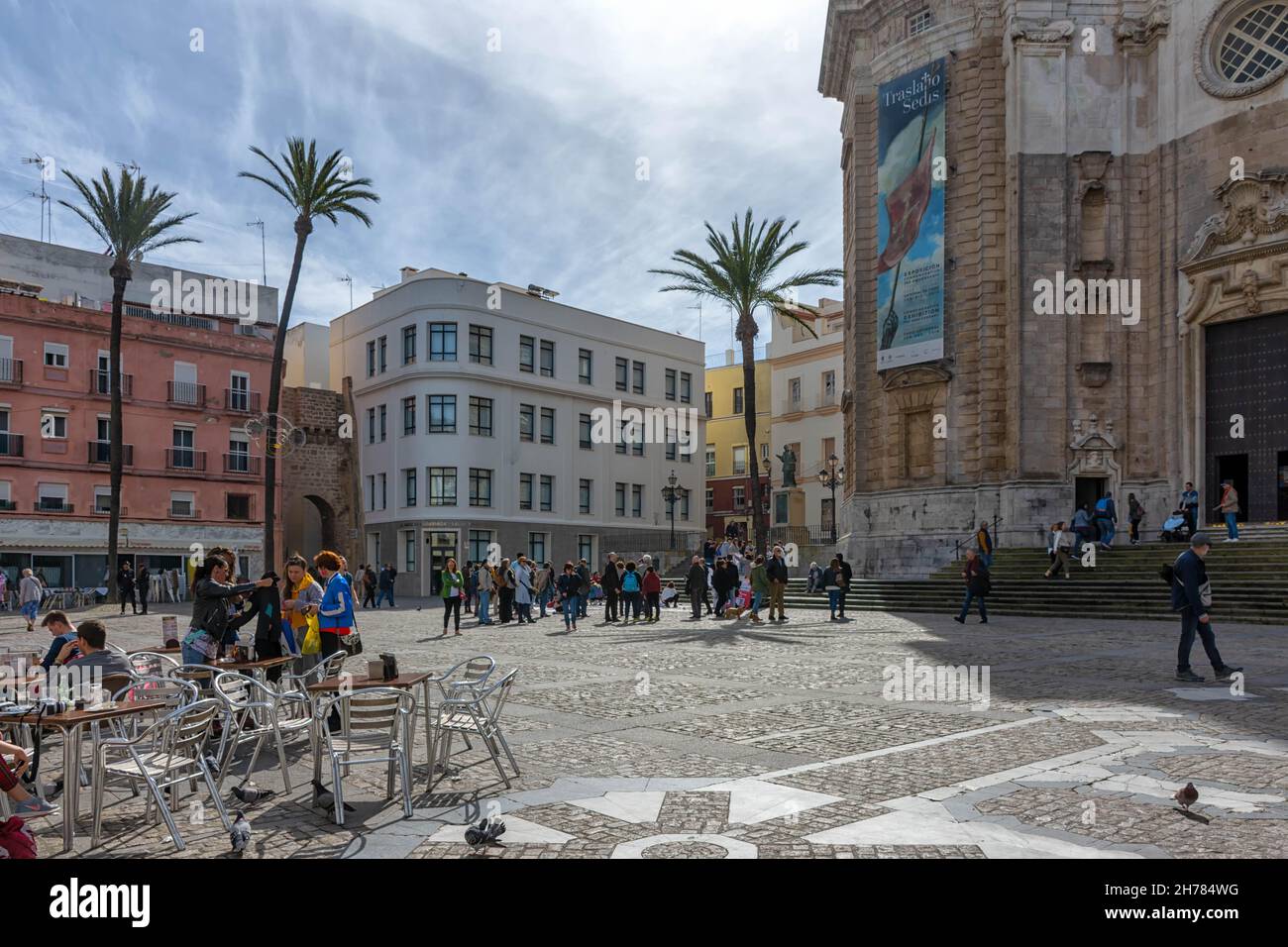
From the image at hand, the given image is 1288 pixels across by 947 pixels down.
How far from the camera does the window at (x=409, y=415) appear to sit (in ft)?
155

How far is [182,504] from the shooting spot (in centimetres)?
4759

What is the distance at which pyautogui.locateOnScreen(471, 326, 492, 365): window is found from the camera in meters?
47.5

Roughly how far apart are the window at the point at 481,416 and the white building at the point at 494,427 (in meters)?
0.05

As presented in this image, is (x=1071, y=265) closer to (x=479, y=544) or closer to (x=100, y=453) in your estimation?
(x=479, y=544)

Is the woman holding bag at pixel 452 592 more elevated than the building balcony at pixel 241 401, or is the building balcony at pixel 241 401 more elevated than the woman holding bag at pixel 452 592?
the building balcony at pixel 241 401

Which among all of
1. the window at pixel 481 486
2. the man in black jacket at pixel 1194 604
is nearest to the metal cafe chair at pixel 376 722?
the man in black jacket at pixel 1194 604

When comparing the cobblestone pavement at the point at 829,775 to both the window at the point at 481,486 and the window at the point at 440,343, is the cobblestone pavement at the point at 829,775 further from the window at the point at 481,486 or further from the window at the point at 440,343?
the window at the point at 440,343

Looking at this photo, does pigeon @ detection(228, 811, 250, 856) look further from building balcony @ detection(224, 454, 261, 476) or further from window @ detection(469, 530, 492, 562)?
building balcony @ detection(224, 454, 261, 476)

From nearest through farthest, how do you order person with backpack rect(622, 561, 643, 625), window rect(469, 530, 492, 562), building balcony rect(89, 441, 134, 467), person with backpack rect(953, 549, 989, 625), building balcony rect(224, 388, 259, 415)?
person with backpack rect(953, 549, 989, 625) → person with backpack rect(622, 561, 643, 625) → building balcony rect(89, 441, 134, 467) → window rect(469, 530, 492, 562) → building balcony rect(224, 388, 259, 415)

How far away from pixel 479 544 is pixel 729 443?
24.9m

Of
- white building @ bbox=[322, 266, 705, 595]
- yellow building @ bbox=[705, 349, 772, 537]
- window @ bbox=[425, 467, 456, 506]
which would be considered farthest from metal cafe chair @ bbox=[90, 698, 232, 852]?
yellow building @ bbox=[705, 349, 772, 537]

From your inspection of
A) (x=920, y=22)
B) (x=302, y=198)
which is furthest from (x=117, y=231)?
Result: (x=920, y=22)

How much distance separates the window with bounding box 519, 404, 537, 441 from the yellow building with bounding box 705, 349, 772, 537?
1894 centimetres
